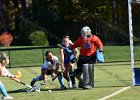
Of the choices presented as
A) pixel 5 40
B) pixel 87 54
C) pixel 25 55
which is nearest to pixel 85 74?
pixel 87 54

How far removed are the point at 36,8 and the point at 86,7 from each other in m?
7.18

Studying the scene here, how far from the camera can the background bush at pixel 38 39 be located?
4253 centimetres

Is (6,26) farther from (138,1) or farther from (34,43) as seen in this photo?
→ (138,1)

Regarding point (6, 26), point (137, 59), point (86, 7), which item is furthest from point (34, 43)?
point (137, 59)

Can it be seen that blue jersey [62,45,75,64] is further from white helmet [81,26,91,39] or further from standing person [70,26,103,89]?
white helmet [81,26,91,39]

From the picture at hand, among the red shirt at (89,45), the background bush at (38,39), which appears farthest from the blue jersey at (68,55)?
the background bush at (38,39)

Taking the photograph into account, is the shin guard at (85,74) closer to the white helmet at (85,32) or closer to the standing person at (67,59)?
the standing person at (67,59)

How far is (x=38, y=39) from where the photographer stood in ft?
141

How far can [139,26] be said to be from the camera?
117ft

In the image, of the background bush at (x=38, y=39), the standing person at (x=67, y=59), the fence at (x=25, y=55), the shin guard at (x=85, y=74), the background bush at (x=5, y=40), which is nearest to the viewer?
the shin guard at (x=85, y=74)

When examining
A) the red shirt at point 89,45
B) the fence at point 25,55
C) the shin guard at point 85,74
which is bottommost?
the fence at point 25,55

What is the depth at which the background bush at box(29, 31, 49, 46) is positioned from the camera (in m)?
42.5

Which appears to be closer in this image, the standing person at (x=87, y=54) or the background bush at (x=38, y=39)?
the standing person at (x=87, y=54)

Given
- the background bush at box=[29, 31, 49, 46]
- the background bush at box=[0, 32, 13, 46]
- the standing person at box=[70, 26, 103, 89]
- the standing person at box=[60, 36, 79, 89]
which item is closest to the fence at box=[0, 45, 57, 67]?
the background bush at box=[29, 31, 49, 46]
